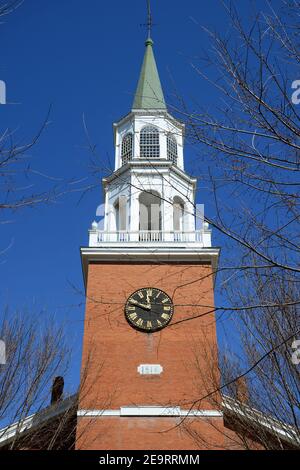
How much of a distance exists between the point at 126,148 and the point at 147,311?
334 inches

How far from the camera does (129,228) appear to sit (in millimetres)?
21281

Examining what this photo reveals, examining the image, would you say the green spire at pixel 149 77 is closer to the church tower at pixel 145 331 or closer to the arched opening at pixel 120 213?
the church tower at pixel 145 331

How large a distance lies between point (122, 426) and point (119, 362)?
1896 mm

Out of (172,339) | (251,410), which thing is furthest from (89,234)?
(251,410)

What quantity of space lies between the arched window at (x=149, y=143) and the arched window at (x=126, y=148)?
1.93ft

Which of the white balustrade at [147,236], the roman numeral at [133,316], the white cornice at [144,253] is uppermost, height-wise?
the white balustrade at [147,236]

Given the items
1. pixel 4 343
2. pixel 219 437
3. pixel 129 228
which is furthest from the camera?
pixel 129 228

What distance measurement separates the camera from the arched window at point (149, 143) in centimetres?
2352

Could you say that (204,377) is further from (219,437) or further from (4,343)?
(4,343)

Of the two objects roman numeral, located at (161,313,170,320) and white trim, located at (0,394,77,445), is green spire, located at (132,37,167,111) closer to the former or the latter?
roman numeral, located at (161,313,170,320)

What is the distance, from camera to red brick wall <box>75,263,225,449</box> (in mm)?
16484

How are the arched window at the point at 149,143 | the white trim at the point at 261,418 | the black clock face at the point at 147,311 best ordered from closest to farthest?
the white trim at the point at 261,418, the black clock face at the point at 147,311, the arched window at the point at 149,143

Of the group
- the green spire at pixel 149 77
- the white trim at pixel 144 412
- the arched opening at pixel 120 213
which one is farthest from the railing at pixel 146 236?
the green spire at pixel 149 77
